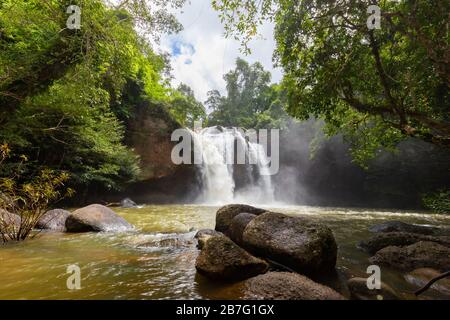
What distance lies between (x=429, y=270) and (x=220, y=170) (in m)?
19.6

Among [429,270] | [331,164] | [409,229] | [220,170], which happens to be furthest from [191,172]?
[429,270]

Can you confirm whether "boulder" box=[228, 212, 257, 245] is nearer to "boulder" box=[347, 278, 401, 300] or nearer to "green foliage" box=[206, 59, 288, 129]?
"boulder" box=[347, 278, 401, 300]

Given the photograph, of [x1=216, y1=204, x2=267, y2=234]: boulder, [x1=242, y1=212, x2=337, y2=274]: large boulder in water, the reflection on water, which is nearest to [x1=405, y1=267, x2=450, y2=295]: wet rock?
the reflection on water

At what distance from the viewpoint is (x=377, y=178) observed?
23953 millimetres

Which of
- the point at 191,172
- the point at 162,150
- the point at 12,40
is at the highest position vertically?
the point at 12,40

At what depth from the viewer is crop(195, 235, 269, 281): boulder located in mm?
3848

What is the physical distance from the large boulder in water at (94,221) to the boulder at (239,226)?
148 inches

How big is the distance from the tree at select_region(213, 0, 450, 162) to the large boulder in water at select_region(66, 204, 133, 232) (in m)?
6.47

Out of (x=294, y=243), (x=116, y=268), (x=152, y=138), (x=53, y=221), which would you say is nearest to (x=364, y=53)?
(x=294, y=243)

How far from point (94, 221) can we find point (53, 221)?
1453mm

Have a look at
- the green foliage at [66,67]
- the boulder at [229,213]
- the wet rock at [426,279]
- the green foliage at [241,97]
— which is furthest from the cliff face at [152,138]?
the green foliage at [241,97]
